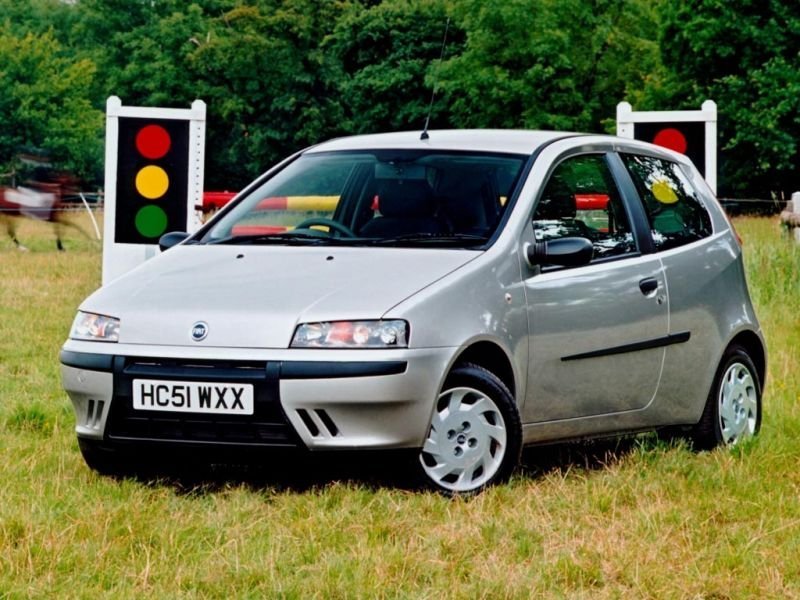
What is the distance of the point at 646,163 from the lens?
26.3ft

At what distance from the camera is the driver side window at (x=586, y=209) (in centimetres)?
708

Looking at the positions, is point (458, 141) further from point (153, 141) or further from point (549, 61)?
point (549, 61)

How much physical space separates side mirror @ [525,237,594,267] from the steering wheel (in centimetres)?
80

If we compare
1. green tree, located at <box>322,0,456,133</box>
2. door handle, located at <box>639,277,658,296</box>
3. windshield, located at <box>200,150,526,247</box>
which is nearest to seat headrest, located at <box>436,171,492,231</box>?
windshield, located at <box>200,150,526,247</box>

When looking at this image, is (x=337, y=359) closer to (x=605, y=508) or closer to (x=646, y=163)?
(x=605, y=508)

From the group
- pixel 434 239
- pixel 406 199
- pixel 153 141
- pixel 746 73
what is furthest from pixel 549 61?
pixel 434 239

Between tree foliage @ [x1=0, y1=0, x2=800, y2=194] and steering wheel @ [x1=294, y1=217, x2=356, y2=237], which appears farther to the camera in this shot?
tree foliage @ [x1=0, y1=0, x2=800, y2=194]

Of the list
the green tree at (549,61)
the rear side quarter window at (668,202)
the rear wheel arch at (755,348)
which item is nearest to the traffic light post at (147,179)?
the rear side quarter window at (668,202)

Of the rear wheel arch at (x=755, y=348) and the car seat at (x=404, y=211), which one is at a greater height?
the car seat at (x=404, y=211)

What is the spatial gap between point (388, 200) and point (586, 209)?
2.85ft

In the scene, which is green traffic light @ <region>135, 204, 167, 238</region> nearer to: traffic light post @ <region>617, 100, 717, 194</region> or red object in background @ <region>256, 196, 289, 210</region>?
red object in background @ <region>256, 196, 289, 210</region>

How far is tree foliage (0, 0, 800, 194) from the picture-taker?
56469 millimetres

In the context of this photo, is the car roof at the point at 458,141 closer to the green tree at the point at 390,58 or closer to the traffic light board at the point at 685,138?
the traffic light board at the point at 685,138

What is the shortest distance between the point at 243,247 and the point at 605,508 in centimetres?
193
